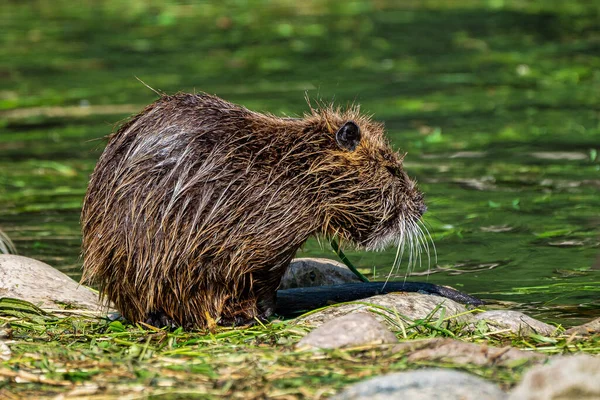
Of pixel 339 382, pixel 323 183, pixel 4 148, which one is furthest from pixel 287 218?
pixel 4 148

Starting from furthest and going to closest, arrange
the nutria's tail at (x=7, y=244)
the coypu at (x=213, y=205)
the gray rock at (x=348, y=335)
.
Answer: the nutria's tail at (x=7, y=244) < the coypu at (x=213, y=205) < the gray rock at (x=348, y=335)

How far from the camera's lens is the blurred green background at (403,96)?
7.77 metres

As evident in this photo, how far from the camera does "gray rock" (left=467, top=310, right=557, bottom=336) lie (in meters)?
5.33

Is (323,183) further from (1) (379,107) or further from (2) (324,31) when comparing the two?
(2) (324,31)

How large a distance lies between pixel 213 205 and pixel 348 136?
0.88 meters

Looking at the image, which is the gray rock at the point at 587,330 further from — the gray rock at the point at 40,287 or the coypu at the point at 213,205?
the gray rock at the point at 40,287

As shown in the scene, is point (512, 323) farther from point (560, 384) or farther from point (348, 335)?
point (560, 384)

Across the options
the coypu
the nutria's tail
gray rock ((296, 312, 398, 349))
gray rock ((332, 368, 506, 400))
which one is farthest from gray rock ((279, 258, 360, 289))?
gray rock ((332, 368, 506, 400))

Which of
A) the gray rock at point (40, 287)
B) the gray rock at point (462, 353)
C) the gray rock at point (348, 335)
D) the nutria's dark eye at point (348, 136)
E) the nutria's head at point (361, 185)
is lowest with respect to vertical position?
the gray rock at point (462, 353)

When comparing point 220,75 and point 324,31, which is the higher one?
point 324,31

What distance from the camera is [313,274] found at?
6691mm

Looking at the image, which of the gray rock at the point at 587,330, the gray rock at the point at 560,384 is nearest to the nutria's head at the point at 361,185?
the gray rock at the point at 587,330

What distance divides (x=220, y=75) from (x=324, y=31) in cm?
428

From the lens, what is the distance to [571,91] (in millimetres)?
12602
